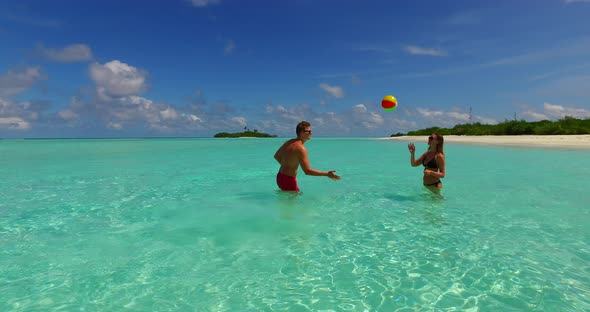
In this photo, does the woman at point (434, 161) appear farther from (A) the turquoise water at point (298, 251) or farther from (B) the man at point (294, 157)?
(B) the man at point (294, 157)

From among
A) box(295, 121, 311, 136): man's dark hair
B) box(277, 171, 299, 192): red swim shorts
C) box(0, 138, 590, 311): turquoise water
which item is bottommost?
box(0, 138, 590, 311): turquoise water

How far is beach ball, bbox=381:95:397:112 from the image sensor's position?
1452 cm

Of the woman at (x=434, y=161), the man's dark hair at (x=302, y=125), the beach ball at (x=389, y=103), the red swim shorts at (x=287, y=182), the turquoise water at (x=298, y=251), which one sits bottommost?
the turquoise water at (x=298, y=251)

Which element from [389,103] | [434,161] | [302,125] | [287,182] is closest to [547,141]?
[389,103]

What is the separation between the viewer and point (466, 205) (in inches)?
304

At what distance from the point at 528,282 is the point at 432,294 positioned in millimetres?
1268

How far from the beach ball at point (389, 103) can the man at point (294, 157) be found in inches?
305

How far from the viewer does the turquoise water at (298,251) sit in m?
3.51

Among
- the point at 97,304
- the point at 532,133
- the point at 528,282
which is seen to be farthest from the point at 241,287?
the point at 532,133

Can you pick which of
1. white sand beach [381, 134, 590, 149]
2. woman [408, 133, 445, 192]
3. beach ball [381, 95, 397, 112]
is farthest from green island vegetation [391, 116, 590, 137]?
woman [408, 133, 445, 192]

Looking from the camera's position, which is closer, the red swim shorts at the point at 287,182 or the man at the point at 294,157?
the man at the point at 294,157

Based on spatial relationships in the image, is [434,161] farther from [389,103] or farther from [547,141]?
[547,141]

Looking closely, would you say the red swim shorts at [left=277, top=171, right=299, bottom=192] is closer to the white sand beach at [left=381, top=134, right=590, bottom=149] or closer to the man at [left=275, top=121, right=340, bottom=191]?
the man at [left=275, top=121, right=340, bottom=191]

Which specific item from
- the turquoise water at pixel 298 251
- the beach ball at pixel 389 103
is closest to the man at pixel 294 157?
the turquoise water at pixel 298 251
